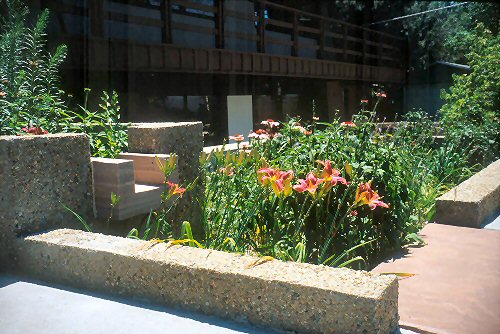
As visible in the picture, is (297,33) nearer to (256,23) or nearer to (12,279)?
(256,23)

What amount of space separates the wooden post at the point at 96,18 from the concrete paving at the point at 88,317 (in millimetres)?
5670

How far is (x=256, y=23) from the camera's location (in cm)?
1148

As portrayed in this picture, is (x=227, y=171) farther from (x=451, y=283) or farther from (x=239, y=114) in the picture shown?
(x=239, y=114)

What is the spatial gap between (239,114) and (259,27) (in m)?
1.89

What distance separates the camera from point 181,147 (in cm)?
367

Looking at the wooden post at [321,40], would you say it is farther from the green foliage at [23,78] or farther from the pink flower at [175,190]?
the pink flower at [175,190]

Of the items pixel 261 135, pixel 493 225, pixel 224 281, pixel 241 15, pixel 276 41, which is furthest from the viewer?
pixel 276 41

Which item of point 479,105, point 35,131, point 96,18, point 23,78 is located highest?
point 96,18

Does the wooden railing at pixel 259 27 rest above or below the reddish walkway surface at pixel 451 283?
above

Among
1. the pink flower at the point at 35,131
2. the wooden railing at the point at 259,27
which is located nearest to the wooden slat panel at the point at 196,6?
the wooden railing at the point at 259,27

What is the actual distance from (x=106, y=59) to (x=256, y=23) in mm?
4527

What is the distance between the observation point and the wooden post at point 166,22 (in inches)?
352

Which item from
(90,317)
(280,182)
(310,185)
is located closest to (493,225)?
(310,185)

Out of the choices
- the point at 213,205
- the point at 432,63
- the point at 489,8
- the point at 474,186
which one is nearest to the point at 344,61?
the point at 432,63
